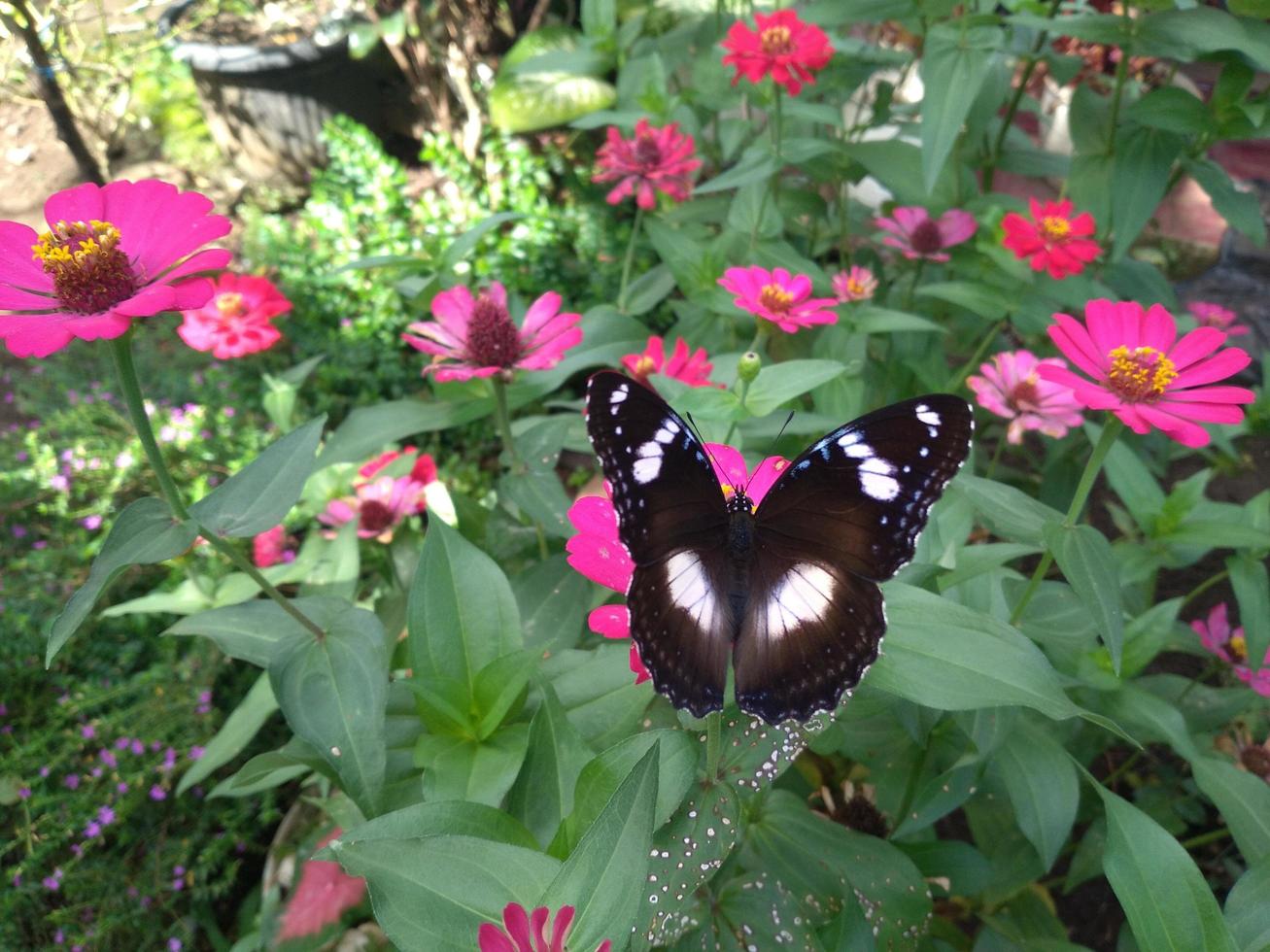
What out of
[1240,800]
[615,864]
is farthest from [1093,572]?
[615,864]

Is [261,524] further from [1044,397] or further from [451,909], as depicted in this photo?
[1044,397]

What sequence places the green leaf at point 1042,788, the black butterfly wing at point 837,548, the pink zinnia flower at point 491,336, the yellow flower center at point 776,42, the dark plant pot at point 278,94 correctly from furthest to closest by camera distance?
the dark plant pot at point 278,94
the yellow flower center at point 776,42
the pink zinnia flower at point 491,336
the green leaf at point 1042,788
the black butterfly wing at point 837,548

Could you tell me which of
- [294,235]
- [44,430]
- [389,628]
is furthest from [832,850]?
[294,235]

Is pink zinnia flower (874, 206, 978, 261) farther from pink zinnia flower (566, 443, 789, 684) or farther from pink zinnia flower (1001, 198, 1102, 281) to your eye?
pink zinnia flower (566, 443, 789, 684)

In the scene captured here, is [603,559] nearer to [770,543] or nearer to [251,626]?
[770,543]

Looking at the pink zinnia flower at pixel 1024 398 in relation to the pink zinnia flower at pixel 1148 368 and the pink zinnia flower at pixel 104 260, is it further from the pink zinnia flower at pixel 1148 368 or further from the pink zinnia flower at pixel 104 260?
the pink zinnia flower at pixel 104 260

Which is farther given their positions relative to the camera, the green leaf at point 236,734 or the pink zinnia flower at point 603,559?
the green leaf at point 236,734

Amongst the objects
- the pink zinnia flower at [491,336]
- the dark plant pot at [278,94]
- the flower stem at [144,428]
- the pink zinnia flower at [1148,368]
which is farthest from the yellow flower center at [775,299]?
the dark plant pot at [278,94]
